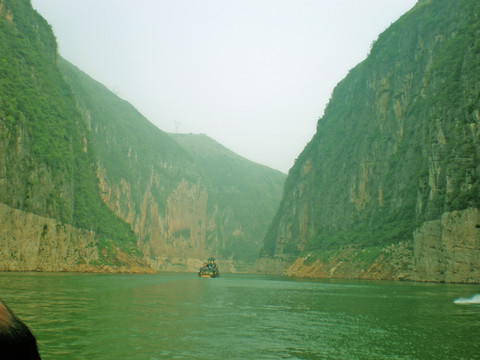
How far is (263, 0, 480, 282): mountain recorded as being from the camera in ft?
209

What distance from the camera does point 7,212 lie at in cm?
6675

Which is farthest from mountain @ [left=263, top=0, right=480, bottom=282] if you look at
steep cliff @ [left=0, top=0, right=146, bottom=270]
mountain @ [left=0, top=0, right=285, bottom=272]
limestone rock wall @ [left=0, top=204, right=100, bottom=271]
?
steep cliff @ [left=0, top=0, right=146, bottom=270]

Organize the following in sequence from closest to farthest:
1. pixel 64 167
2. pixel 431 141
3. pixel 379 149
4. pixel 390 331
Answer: pixel 390 331 → pixel 431 141 → pixel 64 167 → pixel 379 149

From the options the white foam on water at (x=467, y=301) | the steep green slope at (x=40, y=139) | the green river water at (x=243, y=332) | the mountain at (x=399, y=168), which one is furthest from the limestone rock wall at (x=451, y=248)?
the steep green slope at (x=40, y=139)

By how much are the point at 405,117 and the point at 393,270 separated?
40522mm

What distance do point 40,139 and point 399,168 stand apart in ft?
239

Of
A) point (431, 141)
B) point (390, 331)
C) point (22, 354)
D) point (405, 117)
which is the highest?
point (405, 117)

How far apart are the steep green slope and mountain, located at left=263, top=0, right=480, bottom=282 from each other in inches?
2184

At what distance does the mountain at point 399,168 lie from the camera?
63.6 m

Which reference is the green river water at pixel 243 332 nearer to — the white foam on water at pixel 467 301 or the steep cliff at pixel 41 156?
the white foam on water at pixel 467 301

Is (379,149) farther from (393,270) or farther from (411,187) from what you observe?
(393,270)

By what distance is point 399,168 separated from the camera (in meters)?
103

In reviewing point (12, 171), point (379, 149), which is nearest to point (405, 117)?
point (379, 149)

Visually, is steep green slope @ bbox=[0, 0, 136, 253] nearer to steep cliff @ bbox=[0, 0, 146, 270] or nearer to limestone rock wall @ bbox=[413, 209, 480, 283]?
steep cliff @ bbox=[0, 0, 146, 270]
